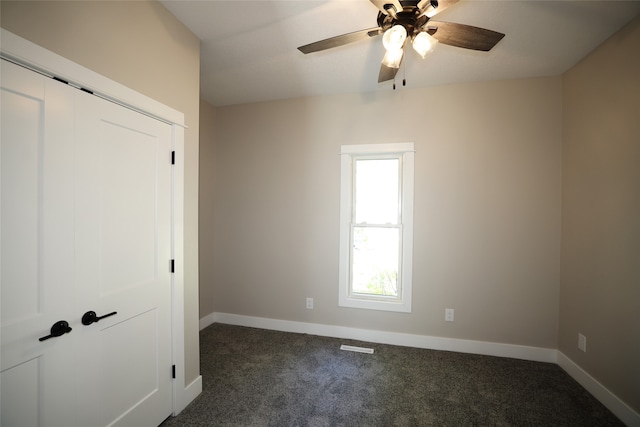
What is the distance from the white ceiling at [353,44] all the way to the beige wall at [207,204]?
0.40 meters

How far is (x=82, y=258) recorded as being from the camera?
4.31 feet

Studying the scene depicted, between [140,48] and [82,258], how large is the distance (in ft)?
4.07

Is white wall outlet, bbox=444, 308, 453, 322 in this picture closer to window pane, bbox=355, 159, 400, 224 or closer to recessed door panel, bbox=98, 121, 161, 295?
window pane, bbox=355, 159, 400, 224

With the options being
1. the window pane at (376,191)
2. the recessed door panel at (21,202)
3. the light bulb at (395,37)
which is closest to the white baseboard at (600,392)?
the window pane at (376,191)

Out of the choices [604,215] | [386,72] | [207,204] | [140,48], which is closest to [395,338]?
[604,215]

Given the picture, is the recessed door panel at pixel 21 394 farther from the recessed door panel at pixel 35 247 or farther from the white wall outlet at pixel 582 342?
the white wall outlet at pixel 582 342

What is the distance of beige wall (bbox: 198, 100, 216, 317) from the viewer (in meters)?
3.17

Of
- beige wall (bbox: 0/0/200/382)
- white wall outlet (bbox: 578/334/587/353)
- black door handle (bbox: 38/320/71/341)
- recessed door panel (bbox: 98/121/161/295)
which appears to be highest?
beige wall (bbox: 0/0/200/382)

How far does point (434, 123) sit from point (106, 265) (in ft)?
9.71

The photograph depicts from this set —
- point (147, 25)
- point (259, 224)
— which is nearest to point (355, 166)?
point (259, 224)

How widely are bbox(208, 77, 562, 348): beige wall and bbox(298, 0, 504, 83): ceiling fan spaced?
1348mm

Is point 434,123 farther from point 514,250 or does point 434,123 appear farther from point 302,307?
point 302,307

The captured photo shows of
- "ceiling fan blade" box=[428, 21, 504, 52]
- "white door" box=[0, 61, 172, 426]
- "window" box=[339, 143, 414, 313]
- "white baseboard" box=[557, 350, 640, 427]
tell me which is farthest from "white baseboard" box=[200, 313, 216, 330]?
"white baseboard" box=[557, 350, 640, 427]

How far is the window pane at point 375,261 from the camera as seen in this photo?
2.95 meters
